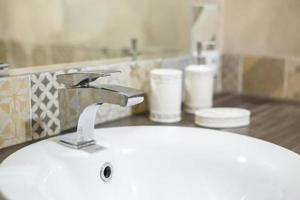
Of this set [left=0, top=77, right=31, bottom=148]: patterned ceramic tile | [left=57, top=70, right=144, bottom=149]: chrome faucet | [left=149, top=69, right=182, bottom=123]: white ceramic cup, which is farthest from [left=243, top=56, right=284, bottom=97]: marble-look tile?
[left=0, top=77, right=31, bottom=148]: patterned ceramic tile

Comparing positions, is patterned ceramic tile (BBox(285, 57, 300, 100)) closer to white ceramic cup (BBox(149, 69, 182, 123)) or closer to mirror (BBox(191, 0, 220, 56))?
mirror (BBox(191, 0, 220, 56))

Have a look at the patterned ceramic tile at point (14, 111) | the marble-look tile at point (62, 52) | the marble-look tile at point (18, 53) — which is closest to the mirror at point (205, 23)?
the marble-look tile at point (62, 52)

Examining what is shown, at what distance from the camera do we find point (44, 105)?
0.88 metres

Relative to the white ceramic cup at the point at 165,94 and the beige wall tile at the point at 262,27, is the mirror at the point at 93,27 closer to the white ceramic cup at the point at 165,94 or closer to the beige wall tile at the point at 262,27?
the beige wall tile at the point at 262,27

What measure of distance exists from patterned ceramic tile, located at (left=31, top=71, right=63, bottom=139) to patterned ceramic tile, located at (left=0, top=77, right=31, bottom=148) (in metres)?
0.02

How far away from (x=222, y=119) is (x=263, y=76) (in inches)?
16.6

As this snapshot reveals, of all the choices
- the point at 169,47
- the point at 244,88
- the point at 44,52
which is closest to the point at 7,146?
the point at 44,52

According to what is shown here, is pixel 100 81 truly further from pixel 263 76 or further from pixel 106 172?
pixel 263 76

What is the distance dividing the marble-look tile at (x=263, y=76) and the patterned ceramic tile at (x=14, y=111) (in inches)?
30.3

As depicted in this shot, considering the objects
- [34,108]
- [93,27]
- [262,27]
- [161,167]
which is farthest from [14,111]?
[262,27]

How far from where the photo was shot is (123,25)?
4.76ft

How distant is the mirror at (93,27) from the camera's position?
1.34m

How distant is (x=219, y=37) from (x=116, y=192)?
2.54 ft

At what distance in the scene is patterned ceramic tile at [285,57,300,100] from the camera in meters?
1.26
